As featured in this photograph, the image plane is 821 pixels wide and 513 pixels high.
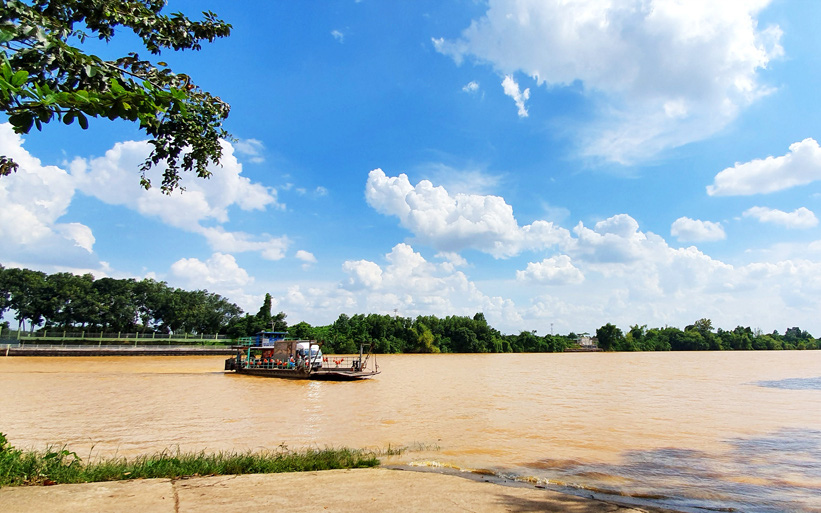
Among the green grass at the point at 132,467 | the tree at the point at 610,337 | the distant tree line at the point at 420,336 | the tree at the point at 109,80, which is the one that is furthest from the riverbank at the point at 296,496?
the tree at the point at 610,337

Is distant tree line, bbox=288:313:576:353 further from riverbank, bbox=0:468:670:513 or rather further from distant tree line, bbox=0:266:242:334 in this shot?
riverbank, bbox=0:468:670:513

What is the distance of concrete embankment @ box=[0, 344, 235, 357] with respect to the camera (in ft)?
215

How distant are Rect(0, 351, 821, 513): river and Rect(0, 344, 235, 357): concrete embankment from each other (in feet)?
154

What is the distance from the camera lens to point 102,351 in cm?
7044

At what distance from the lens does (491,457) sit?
11703 millimetres

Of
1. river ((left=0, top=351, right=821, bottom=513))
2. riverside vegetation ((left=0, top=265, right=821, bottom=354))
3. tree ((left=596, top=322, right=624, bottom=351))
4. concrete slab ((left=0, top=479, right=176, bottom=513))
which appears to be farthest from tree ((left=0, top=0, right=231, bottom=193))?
tree ((left=596, top=322, right=624, bottom=351))

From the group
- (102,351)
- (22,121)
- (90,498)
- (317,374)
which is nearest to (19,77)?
(22,121)

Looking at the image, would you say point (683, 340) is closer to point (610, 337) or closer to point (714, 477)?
point (610, 337)

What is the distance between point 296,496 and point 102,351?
7995 centimetres

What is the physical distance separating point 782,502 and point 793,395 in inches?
959

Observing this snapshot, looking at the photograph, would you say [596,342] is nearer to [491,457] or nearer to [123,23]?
[491,457]

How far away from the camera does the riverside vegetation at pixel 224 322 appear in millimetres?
84375

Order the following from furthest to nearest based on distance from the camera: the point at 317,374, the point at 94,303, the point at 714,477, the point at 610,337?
the point at 610,337, the point at 94,303, the point at 317,374, the point at 714,477

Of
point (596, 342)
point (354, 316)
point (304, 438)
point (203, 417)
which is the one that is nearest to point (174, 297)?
point (354, 316)
